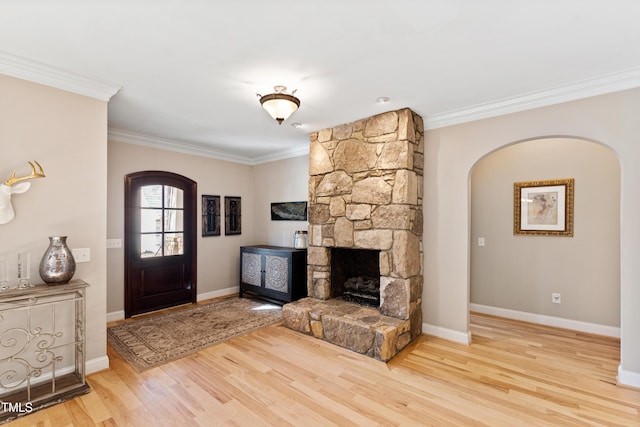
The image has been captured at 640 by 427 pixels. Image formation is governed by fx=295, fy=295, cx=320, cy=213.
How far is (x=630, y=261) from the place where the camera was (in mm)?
2482

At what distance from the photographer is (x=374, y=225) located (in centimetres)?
348

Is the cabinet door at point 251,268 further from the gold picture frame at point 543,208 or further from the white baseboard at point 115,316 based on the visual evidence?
the gold picture frame at point 543,208

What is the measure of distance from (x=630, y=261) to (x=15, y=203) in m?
5.03

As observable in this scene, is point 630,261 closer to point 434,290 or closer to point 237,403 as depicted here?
point 434,290

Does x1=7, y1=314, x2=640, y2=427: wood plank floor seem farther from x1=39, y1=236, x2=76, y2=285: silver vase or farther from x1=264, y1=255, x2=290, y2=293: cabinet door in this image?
x1=264, y1=255, x2=290, y2=293: cabinet door

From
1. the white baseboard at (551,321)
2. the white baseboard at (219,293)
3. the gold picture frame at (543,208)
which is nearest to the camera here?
the white baseboard at (551,321)

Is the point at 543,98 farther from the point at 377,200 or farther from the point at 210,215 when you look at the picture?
the point at 210,215

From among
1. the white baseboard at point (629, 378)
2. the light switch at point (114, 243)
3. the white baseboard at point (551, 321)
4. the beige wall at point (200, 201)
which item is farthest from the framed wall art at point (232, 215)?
the white baseboard at point (629, 378)

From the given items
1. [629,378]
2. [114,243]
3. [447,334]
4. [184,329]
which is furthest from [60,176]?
[629,378]

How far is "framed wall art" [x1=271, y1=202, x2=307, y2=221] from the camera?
5137mm

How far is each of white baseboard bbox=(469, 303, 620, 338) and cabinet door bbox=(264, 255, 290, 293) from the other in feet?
9.28

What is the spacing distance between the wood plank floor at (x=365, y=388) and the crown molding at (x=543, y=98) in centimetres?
251

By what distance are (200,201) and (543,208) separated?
5114mm

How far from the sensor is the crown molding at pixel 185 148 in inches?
164
